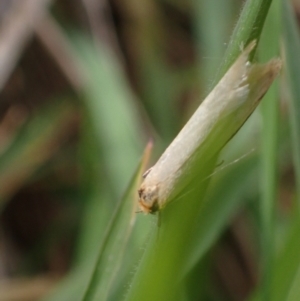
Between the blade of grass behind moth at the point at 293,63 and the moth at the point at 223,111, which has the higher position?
the moth at the point at 223,111

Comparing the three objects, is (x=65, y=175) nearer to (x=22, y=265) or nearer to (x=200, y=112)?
(x=22, y=265)

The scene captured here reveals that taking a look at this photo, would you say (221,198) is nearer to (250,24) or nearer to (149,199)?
(149,199)

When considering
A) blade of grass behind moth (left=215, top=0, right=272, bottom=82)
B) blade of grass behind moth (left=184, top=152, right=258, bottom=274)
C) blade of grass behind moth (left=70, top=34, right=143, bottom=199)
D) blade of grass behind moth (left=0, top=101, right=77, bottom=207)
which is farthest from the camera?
blade of grass behind moth (left=0, top=101, right=77, bottom=207)

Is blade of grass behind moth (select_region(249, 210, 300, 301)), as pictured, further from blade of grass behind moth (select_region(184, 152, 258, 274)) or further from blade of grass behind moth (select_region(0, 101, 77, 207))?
blade of grass behind moth (select_region(0, 101, 77, 207))

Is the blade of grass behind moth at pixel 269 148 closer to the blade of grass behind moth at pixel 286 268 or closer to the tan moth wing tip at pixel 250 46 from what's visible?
the blade of grass behind moth at pixel 286 268

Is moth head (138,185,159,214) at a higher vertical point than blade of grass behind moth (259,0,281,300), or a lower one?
higher

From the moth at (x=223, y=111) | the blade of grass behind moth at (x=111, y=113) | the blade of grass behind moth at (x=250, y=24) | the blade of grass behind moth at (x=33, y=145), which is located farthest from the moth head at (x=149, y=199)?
the blade of grass behind moth at (x=33, y=145)

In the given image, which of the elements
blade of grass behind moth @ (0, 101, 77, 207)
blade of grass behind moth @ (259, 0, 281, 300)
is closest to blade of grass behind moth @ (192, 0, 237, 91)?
blade of grass behind moth @ (0, 101, 77, 207)

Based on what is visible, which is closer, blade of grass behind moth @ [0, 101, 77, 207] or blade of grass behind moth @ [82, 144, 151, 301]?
→ blade of grass behind moth @ [82, 144, 151, 301]
